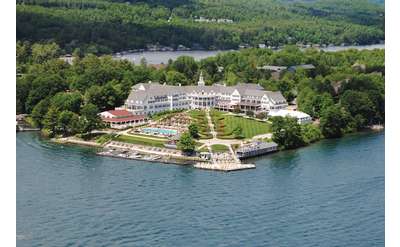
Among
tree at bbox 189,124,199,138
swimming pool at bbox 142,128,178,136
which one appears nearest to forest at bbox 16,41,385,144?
swimming pool at bbox 142,128,178,136

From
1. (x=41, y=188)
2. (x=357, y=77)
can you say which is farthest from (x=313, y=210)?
(x=357, y=77)

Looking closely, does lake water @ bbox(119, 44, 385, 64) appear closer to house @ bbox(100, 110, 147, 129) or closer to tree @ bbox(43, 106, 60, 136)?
house @ bbox(100, 110, 147, 129)

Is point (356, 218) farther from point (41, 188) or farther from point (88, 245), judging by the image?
point (41, 188)

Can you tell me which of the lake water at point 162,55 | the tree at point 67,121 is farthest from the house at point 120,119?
the lake water at point 162,55

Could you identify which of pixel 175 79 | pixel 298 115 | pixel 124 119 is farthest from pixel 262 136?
pixel 175 79

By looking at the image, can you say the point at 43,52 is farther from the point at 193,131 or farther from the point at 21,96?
the point at 193,131

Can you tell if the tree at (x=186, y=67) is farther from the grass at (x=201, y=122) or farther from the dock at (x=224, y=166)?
the dock at (x=224, y=166)
